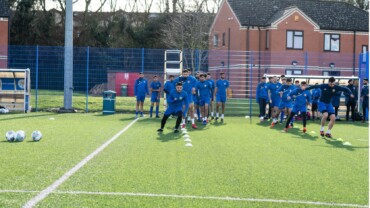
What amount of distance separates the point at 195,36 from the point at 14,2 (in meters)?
16.8

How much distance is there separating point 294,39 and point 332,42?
391cm

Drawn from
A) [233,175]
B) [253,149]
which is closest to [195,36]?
[253,149]

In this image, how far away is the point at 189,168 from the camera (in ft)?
32.6

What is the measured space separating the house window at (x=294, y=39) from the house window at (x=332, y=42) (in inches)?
103

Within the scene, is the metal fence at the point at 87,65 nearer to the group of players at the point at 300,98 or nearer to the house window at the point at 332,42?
the group of players at the point at 300,98

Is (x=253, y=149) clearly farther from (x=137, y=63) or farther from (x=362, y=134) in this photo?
(x=137, y=63)

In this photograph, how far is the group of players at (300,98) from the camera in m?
17.1

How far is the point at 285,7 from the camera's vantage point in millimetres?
53281

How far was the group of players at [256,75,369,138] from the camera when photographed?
17.1 m

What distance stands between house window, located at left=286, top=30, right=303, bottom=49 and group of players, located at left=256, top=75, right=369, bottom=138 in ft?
76.6

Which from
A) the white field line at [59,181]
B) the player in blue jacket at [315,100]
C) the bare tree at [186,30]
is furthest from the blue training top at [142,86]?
the bare tree at [186,30]

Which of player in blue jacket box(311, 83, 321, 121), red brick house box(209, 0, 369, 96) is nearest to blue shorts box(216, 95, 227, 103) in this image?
player in blue jacket box(311, 83, 321, 121)

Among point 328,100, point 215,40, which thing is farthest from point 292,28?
point 328,100

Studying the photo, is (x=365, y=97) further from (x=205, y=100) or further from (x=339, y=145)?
(x=339, y=145)
